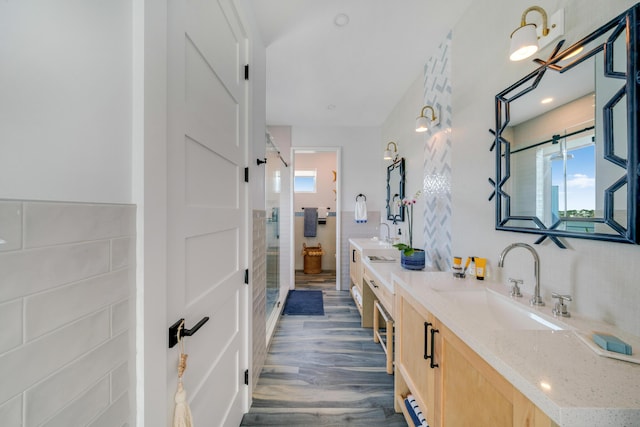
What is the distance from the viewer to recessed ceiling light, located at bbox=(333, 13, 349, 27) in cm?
161

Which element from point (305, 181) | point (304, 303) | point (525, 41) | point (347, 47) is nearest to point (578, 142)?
point (525, 41)

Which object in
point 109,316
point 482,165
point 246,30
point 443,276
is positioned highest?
point 246,30

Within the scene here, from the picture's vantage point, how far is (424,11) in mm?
A: 1575

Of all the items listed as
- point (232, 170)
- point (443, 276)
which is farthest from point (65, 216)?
point (443, 276)

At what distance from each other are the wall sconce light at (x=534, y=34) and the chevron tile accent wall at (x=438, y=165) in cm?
77

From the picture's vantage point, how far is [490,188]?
54.1 inches

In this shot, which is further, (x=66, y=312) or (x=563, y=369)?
(x=563, y=369)

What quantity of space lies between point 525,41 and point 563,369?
1.18 m

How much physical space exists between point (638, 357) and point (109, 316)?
1341 mm

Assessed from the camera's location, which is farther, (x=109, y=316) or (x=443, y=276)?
(x=443, y=276)

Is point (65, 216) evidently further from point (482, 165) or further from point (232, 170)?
point (482, 165)

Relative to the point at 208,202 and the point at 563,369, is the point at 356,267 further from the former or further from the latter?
the point at 563,369

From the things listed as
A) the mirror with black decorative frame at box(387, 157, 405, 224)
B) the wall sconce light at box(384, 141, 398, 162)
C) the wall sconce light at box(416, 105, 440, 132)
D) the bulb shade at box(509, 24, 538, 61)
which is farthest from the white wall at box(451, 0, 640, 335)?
the wall sconce light at box(384, 141, 398, 162)

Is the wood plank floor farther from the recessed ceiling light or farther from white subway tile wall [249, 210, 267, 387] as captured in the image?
the recessed ceiling light
